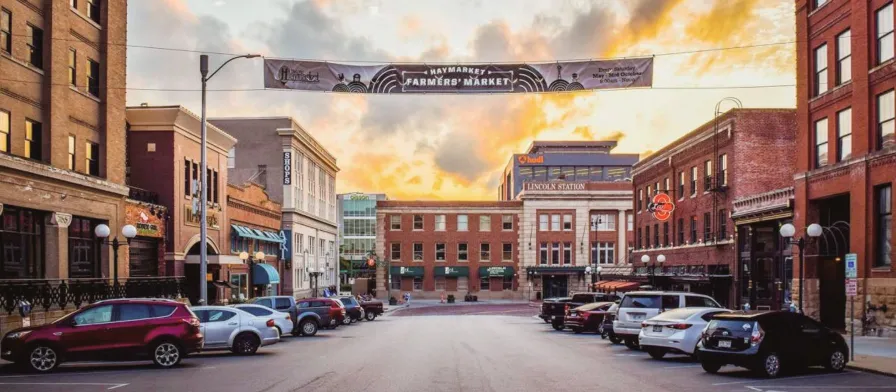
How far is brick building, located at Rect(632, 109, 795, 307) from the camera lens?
1721 inches

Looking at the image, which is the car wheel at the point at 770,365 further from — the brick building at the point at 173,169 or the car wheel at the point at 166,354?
the brick building at the point at 173,169

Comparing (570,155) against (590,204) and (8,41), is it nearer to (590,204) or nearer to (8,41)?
(590,204)

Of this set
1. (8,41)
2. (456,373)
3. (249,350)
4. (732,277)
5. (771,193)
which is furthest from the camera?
(732,277)

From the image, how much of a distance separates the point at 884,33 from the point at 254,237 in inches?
1522

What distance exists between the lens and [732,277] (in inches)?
1704

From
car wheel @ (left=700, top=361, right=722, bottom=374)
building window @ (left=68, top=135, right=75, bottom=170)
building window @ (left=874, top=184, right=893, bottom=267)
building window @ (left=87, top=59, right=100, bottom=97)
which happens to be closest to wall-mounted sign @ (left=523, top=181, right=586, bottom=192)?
building window @ (left=87, top=59, right=100, bottom=97)

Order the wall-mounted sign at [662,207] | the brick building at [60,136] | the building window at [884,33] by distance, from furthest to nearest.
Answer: the wall-mounted sign at [662,207]
the building window at [884,33]
the brick building at [60,136]

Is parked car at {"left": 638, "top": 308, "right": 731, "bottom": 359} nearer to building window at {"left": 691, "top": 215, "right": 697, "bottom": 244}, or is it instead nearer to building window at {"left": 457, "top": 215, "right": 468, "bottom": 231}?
building window at {"left": 691, "top": 215, "right": 697, "bottom": 244}

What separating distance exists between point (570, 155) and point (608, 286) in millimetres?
73787

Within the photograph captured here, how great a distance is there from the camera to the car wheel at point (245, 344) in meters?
24.6

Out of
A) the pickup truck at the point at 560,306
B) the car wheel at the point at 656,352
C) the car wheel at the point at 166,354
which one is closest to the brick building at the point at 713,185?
the pickup truck at the point at 560,306

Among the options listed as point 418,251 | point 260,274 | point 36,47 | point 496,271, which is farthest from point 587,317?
point 418,251

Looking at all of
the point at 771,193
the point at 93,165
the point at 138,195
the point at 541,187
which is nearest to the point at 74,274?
the point at 93,165

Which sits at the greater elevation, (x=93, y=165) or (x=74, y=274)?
(x=93, y=165)
